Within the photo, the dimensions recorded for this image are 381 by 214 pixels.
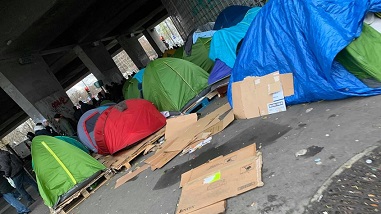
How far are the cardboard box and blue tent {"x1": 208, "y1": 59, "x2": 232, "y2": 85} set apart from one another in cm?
170

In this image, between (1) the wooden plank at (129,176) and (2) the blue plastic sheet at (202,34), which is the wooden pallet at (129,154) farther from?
(2) the blue plastic sheet at (202,34)

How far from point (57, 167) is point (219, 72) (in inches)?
162

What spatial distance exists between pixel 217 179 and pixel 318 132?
4.58 feet

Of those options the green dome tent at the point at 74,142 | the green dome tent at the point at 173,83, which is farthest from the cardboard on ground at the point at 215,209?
the green dome tent at the point at 74,142

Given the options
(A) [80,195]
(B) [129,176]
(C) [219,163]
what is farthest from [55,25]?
(C) [219,163]

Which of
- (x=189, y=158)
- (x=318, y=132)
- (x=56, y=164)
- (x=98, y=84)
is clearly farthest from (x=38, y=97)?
(x=318, y=132)

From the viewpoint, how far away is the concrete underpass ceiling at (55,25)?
9414mm

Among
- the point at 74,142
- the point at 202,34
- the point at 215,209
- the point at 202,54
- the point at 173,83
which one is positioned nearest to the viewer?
the point at 215,209

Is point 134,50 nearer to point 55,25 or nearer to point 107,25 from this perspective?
point 107,25

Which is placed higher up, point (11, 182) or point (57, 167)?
point (11, 182)

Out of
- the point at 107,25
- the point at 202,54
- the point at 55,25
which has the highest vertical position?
the point at 55,25

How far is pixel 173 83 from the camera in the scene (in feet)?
26.1

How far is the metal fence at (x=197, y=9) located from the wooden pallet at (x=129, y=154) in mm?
5832

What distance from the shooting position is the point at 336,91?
4.10 meters
